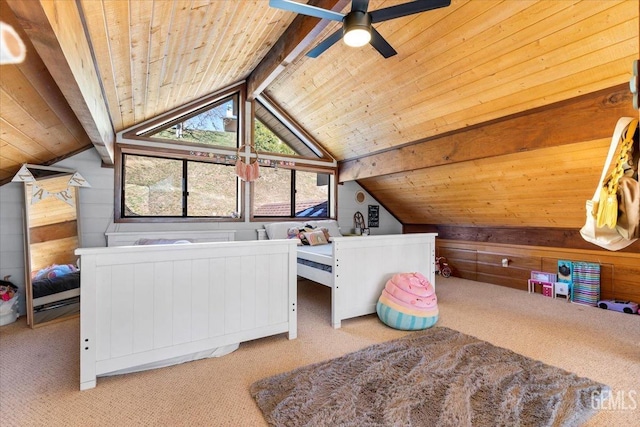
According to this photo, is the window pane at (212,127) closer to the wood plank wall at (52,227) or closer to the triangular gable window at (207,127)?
the triangular gable window at (207,127)

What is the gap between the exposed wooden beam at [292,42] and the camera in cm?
239

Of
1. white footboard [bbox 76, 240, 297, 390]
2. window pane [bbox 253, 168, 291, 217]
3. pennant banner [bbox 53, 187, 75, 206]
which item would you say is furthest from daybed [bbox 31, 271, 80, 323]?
window pane [bbox 253, 168, 291, 217]

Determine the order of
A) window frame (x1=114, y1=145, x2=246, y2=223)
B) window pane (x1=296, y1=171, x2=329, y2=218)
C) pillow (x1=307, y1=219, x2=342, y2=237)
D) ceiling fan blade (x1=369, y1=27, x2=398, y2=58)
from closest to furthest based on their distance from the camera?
ceiling fan blade (x1=369, y1=27, x2=398, y2=58) < window frame (x1=114, y1=145, x2=246, y2=223) < pillow (x1=307, y1=219, x2=342, y2=237) < window pane (x1=296, y1=171, x2=329, y2=218)

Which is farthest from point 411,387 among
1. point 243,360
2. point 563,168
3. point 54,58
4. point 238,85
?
point 238,85

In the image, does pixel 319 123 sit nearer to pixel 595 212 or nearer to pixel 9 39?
pixel 595 212

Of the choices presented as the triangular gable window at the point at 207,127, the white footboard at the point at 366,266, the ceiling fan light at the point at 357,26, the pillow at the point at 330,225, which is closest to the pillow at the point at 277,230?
the pillow at the point at 330,225

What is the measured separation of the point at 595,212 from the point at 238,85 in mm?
4425

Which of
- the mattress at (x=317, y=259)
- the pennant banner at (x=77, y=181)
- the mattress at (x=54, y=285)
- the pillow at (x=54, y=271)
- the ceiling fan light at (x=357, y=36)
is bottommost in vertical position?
the mattress at (x=54, y=285)

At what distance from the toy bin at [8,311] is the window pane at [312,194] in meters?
3.61

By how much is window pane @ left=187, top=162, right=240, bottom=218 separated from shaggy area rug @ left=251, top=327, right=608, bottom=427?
118 inches

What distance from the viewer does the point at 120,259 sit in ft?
6.37

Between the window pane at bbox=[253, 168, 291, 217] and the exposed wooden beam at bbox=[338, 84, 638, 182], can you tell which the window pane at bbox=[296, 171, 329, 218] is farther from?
the exposed wooden beam at bbox=[338, 84, 638, 182]

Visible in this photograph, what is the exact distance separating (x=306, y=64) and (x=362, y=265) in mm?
2552

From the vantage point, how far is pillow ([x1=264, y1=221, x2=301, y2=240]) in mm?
4534
